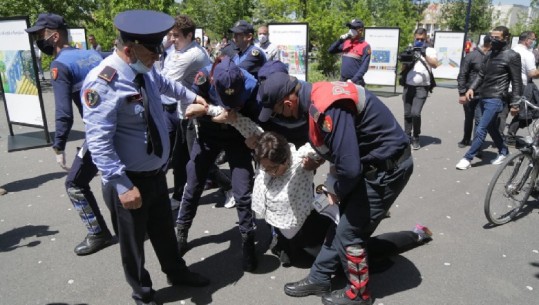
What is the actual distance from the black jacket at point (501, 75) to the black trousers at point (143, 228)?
4830mm

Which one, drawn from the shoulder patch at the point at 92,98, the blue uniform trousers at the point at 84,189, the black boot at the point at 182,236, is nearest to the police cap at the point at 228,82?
the shoulder patch at the point at 92,98

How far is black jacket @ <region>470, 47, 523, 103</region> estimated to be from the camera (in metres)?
5.68

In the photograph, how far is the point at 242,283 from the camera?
3.43 meters

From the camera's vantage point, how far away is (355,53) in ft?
26.9

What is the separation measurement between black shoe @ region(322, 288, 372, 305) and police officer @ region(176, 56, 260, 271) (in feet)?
2.47

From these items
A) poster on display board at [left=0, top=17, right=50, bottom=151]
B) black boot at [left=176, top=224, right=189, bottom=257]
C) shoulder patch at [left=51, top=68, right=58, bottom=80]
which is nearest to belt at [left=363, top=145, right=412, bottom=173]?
black boot at [left=176, top=224, right=189, bottom=257]

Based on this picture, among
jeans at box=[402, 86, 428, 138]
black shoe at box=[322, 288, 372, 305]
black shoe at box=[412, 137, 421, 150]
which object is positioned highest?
jeans at box=[402, 86, 428, 138]

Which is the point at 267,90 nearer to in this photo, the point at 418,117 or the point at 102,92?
the point at 102,92

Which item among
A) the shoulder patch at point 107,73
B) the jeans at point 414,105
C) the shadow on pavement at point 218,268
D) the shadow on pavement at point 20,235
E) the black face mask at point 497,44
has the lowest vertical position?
the shadow on pavement at point 20,235

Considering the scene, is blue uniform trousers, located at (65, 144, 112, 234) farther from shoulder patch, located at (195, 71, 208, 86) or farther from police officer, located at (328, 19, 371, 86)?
police officer, located at (328, 19, 371, 86)

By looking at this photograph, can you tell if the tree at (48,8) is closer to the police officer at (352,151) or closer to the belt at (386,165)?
the police officer at (352,151)

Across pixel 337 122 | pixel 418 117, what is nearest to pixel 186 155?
pixel 337 122

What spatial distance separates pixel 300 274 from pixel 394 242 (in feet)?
2.88

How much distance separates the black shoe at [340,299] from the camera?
3.03 metres
